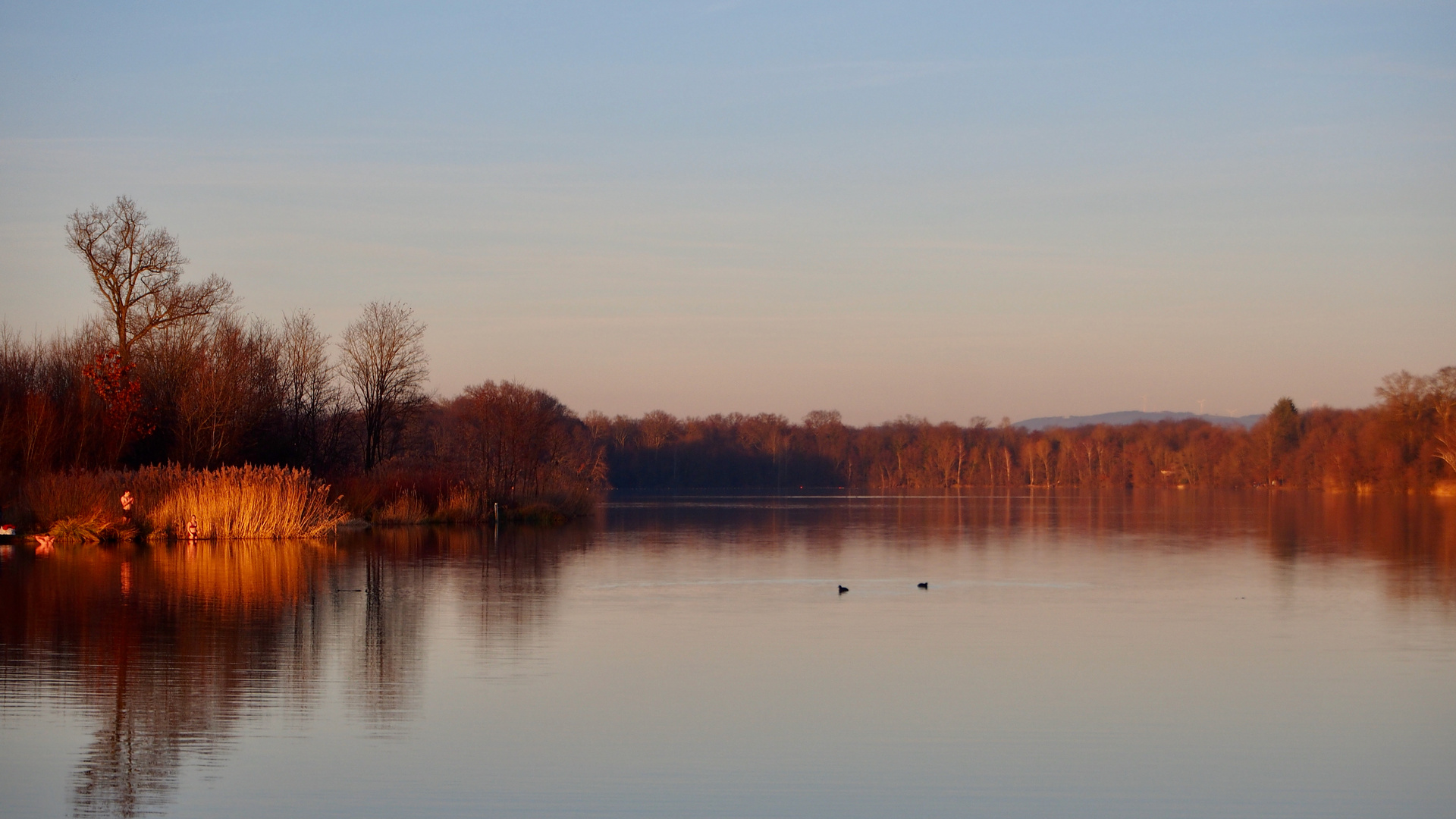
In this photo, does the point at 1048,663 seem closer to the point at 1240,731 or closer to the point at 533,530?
the point at 1240,731

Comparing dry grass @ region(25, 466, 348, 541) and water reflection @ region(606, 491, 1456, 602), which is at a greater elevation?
dry grass @ region(25, 466, 348, 541)

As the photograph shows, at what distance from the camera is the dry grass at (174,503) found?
27422 mm

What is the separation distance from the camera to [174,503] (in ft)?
92.1

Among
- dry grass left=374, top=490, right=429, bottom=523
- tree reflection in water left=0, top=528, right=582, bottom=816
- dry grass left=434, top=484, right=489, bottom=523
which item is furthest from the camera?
dry grass left=434, top=484, right=489, bottom=523

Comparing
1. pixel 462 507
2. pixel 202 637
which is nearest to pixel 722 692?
pixel 202 637

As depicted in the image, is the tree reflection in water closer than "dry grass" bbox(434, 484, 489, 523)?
Yes

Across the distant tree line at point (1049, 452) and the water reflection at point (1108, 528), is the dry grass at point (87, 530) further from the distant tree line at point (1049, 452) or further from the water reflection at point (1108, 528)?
the distant tree line at point (1049, 452)

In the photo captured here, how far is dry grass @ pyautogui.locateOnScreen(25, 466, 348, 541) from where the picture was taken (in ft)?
90.0

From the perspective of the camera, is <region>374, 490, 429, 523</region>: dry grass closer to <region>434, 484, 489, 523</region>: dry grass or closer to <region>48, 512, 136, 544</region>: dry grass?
<region>434, 484, 489, 523</region>: dry grass

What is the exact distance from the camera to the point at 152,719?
29.1ft

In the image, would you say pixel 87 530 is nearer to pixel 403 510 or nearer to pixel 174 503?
pixel 174 503

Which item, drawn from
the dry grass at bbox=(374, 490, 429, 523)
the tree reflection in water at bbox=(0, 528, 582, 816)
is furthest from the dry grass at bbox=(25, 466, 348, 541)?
the dry grass at bbox=(374, 490, 429, 523)

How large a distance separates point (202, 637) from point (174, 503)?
1680cm

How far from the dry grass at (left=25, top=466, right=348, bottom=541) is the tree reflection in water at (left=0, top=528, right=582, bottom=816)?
11.4 ft
